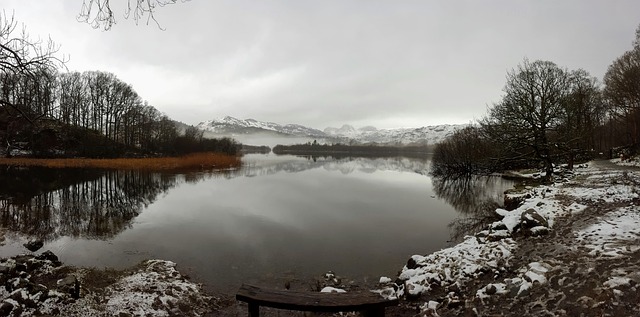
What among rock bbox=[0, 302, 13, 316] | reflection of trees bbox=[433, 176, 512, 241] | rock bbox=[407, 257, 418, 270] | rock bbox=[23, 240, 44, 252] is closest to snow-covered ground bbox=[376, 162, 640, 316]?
rock bbox=[407, 257, 418, 270]

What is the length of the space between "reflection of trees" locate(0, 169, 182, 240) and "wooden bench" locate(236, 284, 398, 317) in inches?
453

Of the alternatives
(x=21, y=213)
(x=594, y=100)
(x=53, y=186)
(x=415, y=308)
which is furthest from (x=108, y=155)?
(x=594, y=100)

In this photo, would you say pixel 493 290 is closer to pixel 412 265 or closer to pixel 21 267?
pixel 412 265

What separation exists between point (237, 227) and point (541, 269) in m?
12.2

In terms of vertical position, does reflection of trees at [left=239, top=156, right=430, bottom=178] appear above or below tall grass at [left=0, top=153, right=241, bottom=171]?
below

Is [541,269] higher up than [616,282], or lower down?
lower down

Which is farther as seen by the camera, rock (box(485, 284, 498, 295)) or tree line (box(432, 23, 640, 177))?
tree line (box(432, 23, 640, 177))

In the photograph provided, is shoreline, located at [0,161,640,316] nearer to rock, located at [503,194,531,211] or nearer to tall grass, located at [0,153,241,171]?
rock, located at [503,194,531,211]

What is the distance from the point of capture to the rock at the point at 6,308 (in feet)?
19.8

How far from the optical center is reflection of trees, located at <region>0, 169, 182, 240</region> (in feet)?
45.6

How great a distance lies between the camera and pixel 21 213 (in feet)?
52.9

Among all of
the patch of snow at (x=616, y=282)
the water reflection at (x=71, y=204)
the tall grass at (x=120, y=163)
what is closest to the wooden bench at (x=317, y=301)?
the patch of snow at (x=616, y=282)

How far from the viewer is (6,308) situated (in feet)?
20.0

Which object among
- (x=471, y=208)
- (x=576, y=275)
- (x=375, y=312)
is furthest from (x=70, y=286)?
(x=471, y=208)
